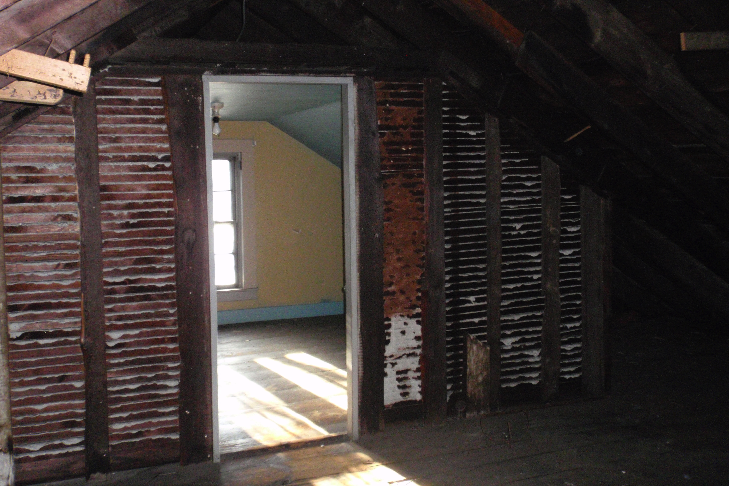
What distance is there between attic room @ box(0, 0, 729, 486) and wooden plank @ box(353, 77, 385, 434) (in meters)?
0.01

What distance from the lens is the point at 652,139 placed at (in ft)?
11.0

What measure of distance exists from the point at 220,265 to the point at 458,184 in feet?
12.7

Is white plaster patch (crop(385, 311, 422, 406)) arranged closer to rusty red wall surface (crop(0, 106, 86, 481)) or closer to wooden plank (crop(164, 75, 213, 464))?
wooden plank (crop(164, 75, 213, 464))

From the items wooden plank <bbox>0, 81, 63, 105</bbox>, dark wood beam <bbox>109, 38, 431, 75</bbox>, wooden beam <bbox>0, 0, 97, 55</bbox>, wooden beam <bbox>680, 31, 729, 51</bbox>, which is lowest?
wooden plank <bbox>0, 81, 63, 105</bbox>

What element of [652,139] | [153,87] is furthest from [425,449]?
[153,87]

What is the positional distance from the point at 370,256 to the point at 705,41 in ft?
6.66

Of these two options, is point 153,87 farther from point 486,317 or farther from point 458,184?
point 486,317

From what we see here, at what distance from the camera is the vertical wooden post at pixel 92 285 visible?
3170 mm

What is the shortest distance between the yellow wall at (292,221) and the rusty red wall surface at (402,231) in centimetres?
347

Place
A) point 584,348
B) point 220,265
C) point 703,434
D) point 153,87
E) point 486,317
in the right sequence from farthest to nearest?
point 220,265, point 584,348, point 486,317, point 703,434, point 153,87

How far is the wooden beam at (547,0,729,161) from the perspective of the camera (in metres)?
2.74

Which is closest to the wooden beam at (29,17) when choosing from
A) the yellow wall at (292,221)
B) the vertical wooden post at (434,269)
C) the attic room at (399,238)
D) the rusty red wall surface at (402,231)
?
the attic room at (399,238)

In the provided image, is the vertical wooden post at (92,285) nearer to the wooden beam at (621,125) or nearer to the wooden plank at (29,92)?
the wooden plank at (29,92)

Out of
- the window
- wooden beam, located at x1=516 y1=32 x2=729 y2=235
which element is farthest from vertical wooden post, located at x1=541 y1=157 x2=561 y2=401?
the window
